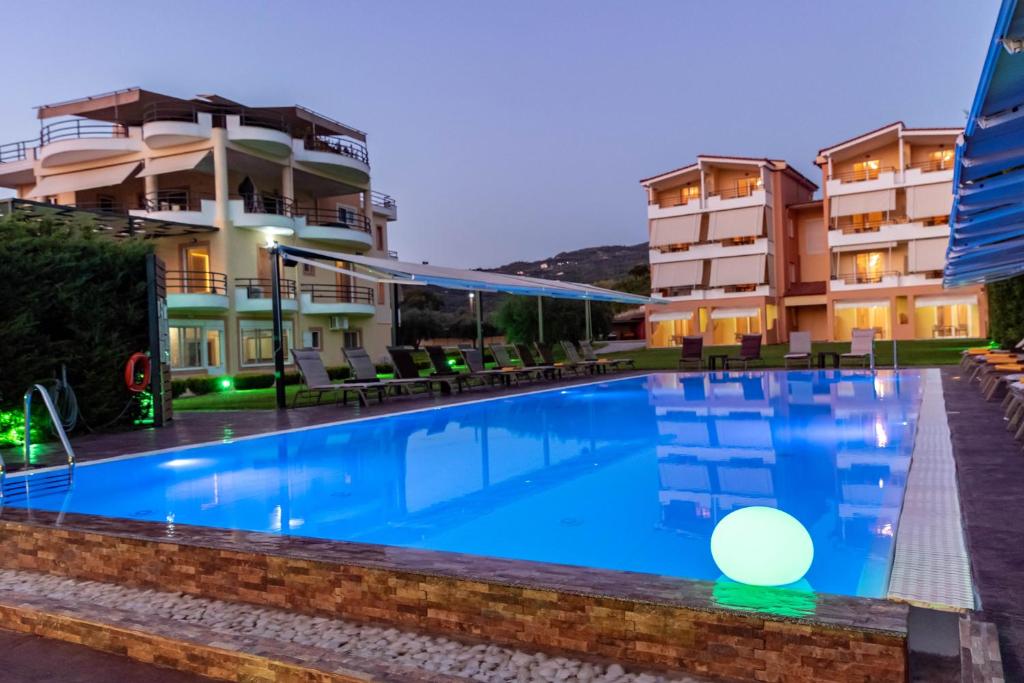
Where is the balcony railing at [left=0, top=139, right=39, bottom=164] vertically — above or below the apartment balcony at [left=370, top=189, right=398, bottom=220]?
above

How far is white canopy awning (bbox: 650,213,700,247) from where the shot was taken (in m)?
43.9

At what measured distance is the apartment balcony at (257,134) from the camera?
28.8 meters

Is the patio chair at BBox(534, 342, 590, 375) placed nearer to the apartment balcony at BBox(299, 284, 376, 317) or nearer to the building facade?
the apartment balcony at BBox(299, 284, 376, 317)

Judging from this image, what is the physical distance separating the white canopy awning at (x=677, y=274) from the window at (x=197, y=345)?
83.1 feet

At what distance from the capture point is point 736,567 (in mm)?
3758

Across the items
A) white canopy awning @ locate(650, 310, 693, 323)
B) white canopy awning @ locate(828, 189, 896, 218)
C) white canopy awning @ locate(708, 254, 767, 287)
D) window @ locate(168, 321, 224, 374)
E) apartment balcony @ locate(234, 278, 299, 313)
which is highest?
white canopy awning @ locate(828, 189, 896, 218)

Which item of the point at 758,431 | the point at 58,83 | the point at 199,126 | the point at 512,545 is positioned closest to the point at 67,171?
the point at 199,126

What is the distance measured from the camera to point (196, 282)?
93.5 ft

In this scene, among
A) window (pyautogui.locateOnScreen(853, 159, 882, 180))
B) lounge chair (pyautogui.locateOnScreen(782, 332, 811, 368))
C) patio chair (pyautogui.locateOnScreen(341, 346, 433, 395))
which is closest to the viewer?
patio chair (pyautogui.locateOnScreen(341, 346, 433, 395))

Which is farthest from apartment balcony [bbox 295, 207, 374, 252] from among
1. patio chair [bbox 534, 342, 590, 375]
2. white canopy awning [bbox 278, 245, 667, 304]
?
patio chair [bbox 534, 342, 590, 375]

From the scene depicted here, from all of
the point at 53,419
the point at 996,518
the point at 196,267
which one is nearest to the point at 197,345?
the point at 196,267

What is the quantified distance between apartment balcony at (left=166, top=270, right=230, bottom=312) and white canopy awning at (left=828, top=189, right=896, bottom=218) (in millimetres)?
29493

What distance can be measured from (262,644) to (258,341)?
2821 cm

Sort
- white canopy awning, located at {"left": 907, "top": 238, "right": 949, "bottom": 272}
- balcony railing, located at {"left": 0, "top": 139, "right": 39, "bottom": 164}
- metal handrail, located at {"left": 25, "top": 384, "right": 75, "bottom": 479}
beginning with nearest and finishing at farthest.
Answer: metal handrail, located at {"left": 25, "top": 384, "right": 75, "bottom": 479}
balcony railing, located at {"left": 0, "top": 139, "right": 39, "bottom": 164}
white canopy awning, located at {"left": 907, "top": 238, "right": 949, "bottom": 272}
